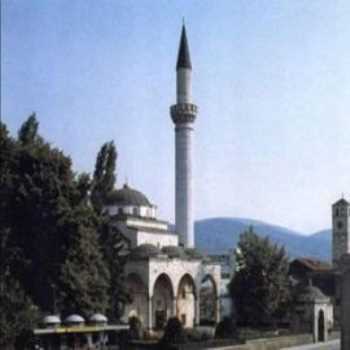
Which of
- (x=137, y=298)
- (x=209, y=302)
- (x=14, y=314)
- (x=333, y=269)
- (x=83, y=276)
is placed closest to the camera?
(x=14, y=314)

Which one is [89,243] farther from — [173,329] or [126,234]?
[126,234]

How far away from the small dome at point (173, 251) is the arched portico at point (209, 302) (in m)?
2.89

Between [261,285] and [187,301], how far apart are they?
18.3 ft

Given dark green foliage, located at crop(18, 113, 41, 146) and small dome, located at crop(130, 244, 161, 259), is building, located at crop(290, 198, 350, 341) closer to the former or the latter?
small dome, located at crop(130, 244, 161, 259)

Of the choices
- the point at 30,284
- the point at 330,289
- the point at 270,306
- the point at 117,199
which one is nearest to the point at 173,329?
the point at 30,284

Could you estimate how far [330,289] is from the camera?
6681 cm

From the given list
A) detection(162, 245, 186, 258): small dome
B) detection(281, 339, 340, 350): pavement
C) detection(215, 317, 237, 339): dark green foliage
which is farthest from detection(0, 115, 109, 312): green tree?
detection(162, 245, 186, 258): small dome

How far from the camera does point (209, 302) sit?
59.5 m

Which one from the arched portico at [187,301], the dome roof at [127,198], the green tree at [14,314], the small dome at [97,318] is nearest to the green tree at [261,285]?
the arched portico at [187,301]

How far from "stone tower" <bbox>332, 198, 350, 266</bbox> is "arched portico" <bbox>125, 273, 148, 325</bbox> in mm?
31225

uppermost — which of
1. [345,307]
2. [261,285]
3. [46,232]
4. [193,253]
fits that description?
[46,232]

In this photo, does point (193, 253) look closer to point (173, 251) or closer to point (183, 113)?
point (173, 251)

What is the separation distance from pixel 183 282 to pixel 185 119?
11514 millimetres

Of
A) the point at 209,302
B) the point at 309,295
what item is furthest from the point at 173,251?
the point at 209,302
